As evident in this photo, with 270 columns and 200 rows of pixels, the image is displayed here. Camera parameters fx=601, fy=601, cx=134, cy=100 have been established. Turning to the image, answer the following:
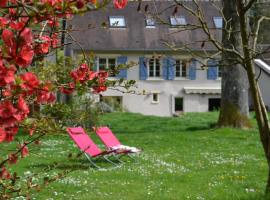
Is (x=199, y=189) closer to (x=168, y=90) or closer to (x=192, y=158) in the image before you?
(x=192, y=158)

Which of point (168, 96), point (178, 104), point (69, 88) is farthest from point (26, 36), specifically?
point (178, 104)

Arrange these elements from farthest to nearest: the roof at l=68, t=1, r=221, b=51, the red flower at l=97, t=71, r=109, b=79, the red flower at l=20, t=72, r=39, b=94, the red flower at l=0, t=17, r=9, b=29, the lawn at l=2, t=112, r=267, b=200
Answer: the roof at l=68, t=1, r=221, b=51, the lawn at l=2, t=112, r=267, b=200, the red flower at l=97, t=71, r=109, b=79, the red flower at l=0, t=17, r=9, b=29, the red flower at l=20, t=72, r=39, b=94

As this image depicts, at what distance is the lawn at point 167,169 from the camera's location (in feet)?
29.0

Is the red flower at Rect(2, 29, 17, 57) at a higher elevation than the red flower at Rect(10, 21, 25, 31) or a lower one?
lower

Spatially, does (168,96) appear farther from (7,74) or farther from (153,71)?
(7,74)

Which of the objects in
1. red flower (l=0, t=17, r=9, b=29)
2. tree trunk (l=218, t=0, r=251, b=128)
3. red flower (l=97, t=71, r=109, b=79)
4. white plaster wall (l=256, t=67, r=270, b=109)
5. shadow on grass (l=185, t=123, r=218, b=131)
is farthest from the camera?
white plaster wall (l=256, t=67, r=270, b=109)

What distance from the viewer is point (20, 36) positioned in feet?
7.11

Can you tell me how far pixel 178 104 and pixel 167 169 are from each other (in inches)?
1156

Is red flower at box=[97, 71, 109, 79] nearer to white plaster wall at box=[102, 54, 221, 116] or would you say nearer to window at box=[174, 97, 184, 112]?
white plaster wall at box=[102, 54, 221, 116]

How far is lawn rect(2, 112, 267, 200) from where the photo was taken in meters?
8.83

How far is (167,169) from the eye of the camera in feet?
37.8

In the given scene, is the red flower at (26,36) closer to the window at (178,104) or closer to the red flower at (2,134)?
the red flower at (2,134)

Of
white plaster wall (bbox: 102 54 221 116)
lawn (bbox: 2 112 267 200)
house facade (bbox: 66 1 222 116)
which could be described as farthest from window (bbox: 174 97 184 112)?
lawn (bbox: 2 112 267 200)

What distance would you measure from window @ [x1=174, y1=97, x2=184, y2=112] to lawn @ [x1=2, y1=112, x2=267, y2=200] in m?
20.9
